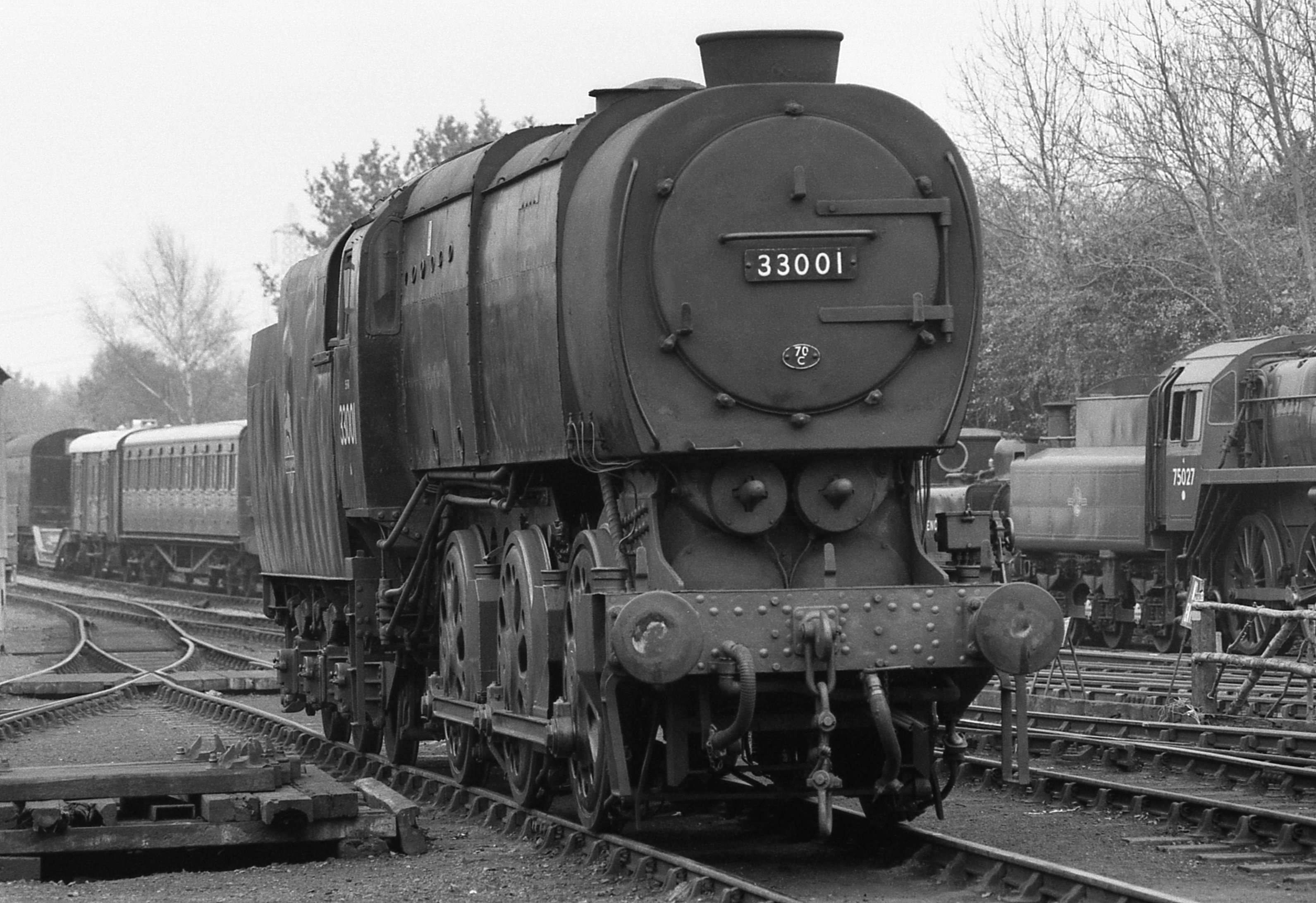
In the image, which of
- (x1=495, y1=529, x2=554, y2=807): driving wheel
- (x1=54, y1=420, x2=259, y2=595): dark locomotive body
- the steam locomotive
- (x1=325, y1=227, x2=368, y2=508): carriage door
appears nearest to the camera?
the steam locomotive

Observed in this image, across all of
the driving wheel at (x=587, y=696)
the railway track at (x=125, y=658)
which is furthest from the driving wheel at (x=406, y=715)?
the railway track at (x=125, y=658)

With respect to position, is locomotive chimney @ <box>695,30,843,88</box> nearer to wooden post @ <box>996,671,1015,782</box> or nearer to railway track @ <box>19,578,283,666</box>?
wooden post @ <box>996,671,1015,782</box>

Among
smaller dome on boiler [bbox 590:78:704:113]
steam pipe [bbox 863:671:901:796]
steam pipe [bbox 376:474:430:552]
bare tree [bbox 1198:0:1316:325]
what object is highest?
bare tree [bbox 1198:0:1316:325]

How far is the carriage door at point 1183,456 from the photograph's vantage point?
2092 centimetres

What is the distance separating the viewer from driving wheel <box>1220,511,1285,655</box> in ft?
65.7

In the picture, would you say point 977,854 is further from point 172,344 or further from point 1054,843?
point 172,344

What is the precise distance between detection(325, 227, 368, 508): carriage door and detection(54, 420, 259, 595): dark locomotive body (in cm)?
1953

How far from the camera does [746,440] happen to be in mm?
8359

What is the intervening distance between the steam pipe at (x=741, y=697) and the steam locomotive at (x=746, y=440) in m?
0.01

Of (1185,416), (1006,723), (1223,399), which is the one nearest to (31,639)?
(1185,416)

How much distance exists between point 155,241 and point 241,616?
70119mm

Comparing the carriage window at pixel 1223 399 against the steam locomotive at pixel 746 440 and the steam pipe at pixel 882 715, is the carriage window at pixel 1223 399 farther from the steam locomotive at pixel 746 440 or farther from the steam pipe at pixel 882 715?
the steam pipe at pixel 882 715

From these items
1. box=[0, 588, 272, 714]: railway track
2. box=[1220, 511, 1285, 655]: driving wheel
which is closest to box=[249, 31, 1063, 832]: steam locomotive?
box=[0, 588, 272, 714]: railway track

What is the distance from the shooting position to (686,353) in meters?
8.30
